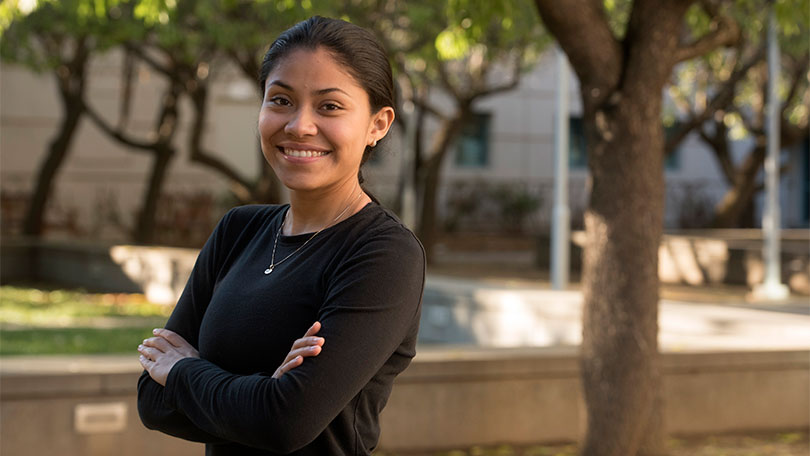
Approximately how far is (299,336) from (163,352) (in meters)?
0.42

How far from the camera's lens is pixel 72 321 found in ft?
40.9

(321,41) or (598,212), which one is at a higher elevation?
(321,41)

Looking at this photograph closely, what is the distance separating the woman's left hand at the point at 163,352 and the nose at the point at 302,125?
53 cm

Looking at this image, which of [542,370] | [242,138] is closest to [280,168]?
[542,370]

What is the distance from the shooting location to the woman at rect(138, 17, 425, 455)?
2094 millimetres

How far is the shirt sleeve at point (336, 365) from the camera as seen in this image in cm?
208

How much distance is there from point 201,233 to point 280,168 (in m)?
21.6

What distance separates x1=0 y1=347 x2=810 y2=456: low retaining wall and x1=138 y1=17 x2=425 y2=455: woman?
386 cm

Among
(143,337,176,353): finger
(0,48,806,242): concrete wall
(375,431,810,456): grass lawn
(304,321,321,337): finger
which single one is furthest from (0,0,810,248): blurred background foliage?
(304,321,321,337): finger

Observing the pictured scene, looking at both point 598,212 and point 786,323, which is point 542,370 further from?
point 786,323

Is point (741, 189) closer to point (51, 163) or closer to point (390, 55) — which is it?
point (390, 55)

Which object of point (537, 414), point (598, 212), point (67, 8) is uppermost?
point (67, 8)

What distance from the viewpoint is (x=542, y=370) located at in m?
7.20

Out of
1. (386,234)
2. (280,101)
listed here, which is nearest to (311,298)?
(386,234)
